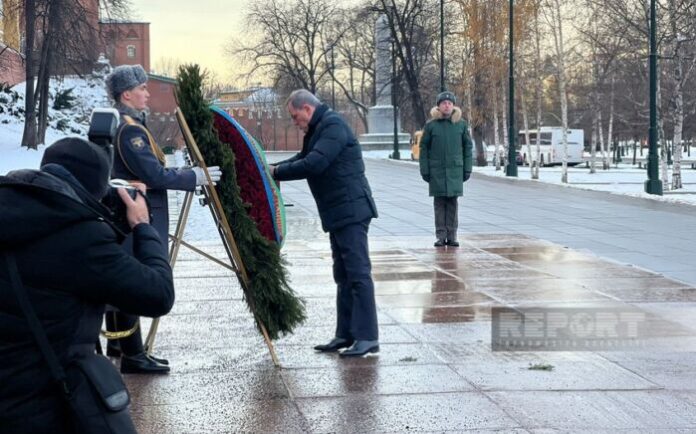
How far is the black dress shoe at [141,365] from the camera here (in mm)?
6918

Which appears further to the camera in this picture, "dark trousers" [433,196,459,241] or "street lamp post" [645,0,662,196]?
"street lamp post" [645,0,662,196]

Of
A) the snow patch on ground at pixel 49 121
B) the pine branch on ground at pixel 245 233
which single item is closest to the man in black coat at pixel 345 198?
the pine branch on ground at pixel 245 233

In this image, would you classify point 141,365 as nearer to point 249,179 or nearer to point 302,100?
point 249,179

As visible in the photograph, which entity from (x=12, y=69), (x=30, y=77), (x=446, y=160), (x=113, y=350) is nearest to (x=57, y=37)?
(x=30, y=77)

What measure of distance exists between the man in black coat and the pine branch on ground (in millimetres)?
471

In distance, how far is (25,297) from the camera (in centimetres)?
297

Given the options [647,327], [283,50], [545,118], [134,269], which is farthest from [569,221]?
[545,118]

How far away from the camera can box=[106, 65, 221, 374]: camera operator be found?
6.49 meters

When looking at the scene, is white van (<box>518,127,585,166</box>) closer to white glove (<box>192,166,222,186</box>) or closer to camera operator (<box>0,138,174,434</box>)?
white glove (<box>192,166,222,186</box>)

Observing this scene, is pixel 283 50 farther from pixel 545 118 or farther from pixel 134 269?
pixel 134 269

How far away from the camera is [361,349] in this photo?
7383 millimetres

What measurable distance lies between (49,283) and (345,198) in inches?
175

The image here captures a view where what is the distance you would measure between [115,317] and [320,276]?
16.1 feet

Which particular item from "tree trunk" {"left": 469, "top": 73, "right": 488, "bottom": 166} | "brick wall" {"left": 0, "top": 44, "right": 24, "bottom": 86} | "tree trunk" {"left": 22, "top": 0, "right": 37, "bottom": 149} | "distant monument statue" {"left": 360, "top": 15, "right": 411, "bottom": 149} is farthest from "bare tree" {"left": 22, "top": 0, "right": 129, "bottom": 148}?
"distant monument statue" {"left": 360, "top": 15, "right": 411, "bottom": 149}
